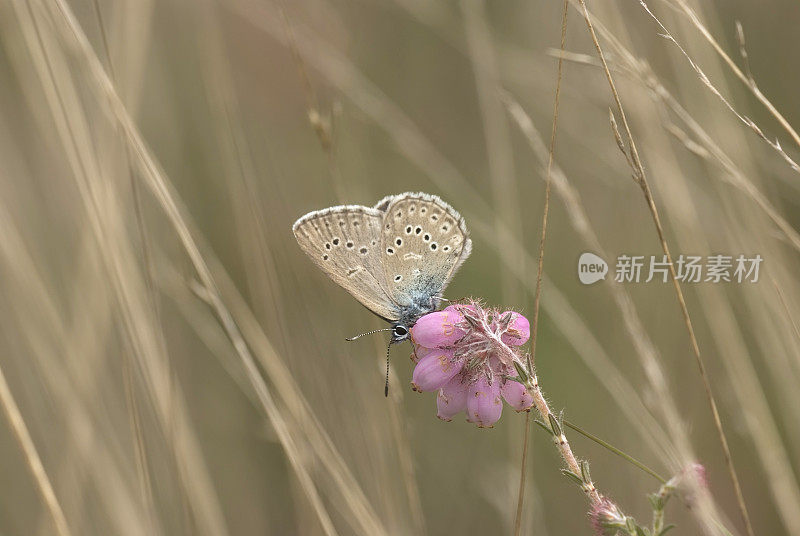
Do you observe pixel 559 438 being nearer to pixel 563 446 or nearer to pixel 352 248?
pixel 563 446

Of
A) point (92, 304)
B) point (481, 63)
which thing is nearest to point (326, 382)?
point (92, 304)

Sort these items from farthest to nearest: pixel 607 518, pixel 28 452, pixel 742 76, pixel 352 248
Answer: pixel 352 248, pixel 742 76, pixel 28 452, pixel 607 518

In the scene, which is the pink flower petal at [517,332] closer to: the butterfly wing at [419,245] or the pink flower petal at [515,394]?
the pink flower petal at [515,394]

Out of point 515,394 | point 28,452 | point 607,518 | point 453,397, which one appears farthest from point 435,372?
point 28,452

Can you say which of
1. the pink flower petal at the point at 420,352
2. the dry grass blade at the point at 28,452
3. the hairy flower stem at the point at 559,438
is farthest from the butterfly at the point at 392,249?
the dry grass blade at the point at 28,452

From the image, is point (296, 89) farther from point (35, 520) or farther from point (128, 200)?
point (35, 520)

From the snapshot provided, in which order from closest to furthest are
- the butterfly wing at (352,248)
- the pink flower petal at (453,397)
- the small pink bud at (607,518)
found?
the small pink bud at (607,518), the pink flower petal at (453,397), the butterfly wing at (352,248)
